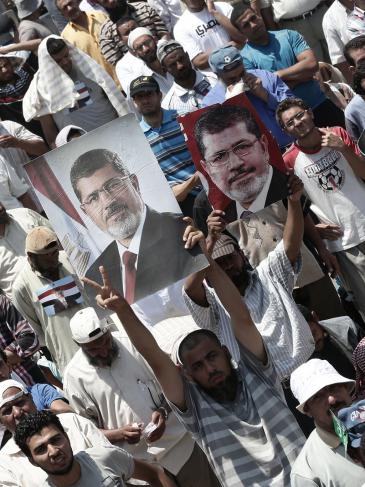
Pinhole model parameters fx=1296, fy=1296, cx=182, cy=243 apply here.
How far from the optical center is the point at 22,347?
8.22 metres

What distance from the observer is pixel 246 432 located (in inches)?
247

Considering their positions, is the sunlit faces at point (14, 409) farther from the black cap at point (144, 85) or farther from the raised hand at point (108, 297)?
the black cap at point (144, 85)

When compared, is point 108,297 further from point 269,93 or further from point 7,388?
point 269,93

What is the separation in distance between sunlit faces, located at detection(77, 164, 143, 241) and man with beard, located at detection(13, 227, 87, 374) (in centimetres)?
135

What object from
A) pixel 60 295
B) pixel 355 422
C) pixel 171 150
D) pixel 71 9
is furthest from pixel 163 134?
pixel 355 422

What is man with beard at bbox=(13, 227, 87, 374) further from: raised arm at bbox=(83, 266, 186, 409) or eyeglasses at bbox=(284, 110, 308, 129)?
raised arm at bbox=(83, 266, 186, 409)

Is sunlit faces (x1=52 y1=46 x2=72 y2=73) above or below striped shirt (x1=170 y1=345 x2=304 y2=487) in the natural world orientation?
above

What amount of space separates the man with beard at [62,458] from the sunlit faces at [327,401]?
106 cm

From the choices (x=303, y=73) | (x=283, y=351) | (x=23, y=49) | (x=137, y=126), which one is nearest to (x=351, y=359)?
(x=283, y=351)

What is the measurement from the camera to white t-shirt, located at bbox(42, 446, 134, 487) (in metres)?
6.29

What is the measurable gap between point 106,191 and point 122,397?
1210mm

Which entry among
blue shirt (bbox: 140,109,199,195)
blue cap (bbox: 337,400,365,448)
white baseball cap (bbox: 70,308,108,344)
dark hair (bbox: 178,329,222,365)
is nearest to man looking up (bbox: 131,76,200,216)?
blue shirt (bbox: 140,109,199,195)

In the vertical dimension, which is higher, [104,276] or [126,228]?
[126,228]

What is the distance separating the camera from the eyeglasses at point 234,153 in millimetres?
7168
